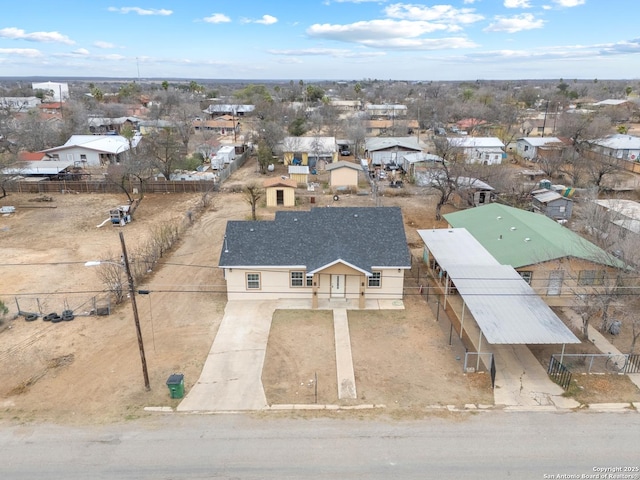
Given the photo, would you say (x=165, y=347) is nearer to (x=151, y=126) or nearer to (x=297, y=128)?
(x=297, y=128)

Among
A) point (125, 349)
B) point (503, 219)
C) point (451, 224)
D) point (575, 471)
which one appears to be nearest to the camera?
point (575, 471)

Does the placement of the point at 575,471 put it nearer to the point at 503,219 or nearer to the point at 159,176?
the point at 503,219

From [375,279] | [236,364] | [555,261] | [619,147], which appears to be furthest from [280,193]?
[619,147]

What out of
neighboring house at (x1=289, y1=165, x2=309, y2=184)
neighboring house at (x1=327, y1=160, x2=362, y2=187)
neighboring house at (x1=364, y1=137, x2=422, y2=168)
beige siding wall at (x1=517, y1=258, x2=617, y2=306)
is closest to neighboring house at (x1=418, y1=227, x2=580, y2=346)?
beige siding wall at (x1=517, y1=258, x2=617, y2=306)

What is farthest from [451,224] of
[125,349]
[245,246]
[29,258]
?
[29,258]

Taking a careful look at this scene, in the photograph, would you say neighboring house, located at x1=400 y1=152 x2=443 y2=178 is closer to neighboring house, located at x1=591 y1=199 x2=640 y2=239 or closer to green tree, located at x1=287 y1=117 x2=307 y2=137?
neighboring house, located at x1=591 y1=199 x2=640 y2=239

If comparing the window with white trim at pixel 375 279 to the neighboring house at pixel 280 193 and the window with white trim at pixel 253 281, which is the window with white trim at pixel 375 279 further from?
the neighboring house at pixel 280 193
